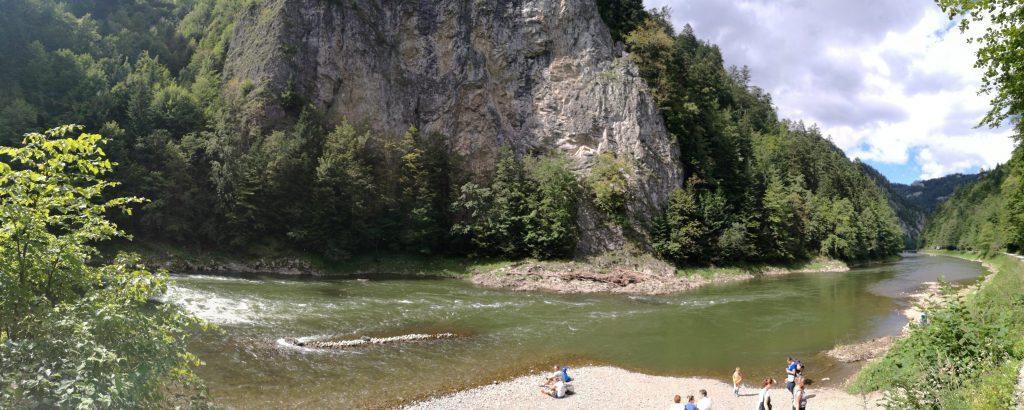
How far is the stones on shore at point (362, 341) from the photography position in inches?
944

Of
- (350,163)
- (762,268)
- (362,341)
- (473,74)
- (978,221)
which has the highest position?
(473,74)

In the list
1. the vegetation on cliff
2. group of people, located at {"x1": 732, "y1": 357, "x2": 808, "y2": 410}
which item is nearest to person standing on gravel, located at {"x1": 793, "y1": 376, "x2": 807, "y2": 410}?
group of people, located at {"x1": 732, "y1": 357, "x2": 808, "y2": 410}

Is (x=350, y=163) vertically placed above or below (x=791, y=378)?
above

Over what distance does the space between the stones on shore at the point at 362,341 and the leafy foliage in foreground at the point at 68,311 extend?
59.4ft

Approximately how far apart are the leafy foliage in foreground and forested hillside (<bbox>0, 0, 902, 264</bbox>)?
4925cm

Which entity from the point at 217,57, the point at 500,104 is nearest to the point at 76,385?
the point at 500,104

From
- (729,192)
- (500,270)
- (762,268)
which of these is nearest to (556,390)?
(500,270)

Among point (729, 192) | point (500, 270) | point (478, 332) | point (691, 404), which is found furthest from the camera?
point (729, 192)

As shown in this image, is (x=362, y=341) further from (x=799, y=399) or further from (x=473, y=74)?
(x=473, y=74)

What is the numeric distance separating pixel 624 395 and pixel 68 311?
1700 cm

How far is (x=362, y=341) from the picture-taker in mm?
24875

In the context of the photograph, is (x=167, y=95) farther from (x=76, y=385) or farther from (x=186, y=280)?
(x=76, y=385)

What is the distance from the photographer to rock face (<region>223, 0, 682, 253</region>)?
62.6m

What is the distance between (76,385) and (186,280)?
37.5 meters
